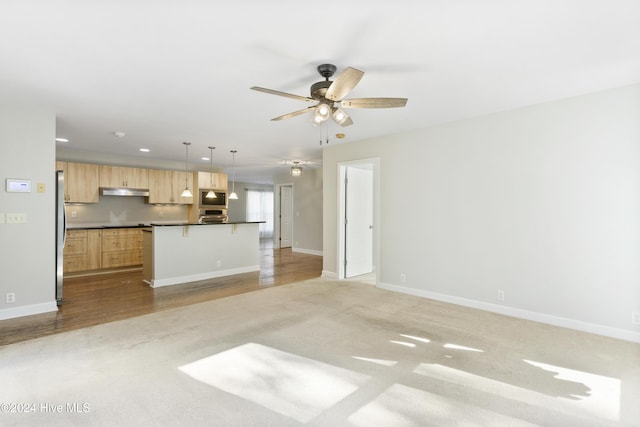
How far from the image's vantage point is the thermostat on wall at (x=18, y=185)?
360 cm

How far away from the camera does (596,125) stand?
3.24 meters

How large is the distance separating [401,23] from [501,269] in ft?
10.5

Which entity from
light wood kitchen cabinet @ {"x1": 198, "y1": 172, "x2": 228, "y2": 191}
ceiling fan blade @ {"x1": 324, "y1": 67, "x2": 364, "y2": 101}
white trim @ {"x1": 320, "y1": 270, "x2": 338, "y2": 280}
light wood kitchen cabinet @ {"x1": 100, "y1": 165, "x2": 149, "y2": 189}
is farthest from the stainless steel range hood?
ceiling fan blade @ {"x1": 324, "y1": 67, "x2": 364, "y2": 101}

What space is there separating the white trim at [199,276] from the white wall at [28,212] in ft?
4.81

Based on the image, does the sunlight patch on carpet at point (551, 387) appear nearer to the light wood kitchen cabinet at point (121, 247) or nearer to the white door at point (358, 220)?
the white door at point (358, 220)

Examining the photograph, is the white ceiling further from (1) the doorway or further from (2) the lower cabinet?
(1) the doorway

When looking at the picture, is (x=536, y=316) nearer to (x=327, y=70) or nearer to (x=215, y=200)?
(x=327, y=70)

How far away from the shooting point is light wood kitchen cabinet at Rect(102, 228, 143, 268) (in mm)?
6211

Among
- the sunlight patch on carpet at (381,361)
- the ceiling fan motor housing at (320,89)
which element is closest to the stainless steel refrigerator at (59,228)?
the ceiling fan motor housing at (320,89)

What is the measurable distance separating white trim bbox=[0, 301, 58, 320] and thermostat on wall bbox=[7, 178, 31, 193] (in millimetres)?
1383

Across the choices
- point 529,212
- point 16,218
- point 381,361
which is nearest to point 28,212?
point 16,218

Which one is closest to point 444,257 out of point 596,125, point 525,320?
point 525,320

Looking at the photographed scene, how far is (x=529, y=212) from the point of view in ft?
12.0

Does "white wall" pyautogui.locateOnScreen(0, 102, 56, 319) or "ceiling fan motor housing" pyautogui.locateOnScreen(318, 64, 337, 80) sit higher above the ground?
"ceiling fan motor housing" pyautogui.locateOnScreen(318, 64, 337, 80)
